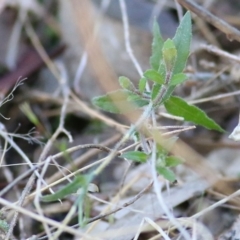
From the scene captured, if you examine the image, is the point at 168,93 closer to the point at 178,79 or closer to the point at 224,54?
the point at 178,79

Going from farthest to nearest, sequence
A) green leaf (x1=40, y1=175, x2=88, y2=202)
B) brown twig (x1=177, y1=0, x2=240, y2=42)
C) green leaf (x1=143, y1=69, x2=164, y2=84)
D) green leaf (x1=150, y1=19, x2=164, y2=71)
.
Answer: brown twig (x1=177, y1=0, x2=240, y2=42)
green leaf (x1=150, y1=19, x2=164, y2=71)
green leaf (x1=143, y1=69, x2=164, y2=84)
green leaf (x1=40, y1=175, x2=88, y2=202)

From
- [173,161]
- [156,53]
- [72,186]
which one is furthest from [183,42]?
[72,186]

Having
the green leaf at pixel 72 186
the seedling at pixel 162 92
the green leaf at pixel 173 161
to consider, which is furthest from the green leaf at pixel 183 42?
the green leaf at pixel 72 186

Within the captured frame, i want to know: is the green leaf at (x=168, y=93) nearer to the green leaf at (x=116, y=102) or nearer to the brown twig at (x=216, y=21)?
the green leaf at (x=116, y=102)

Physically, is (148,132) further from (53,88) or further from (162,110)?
(53,88)

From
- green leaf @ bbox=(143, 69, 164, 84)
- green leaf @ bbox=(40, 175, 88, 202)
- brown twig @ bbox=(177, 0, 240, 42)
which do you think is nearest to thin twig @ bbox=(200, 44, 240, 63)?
brown twig @ bbox=(177, 0, 240, 42)

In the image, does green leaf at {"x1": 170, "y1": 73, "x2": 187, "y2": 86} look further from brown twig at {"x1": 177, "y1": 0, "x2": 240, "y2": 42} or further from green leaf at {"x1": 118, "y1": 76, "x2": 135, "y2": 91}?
brown twig at {"x1": 177, "y1": 0, "x2": 240, "y2": 42}
